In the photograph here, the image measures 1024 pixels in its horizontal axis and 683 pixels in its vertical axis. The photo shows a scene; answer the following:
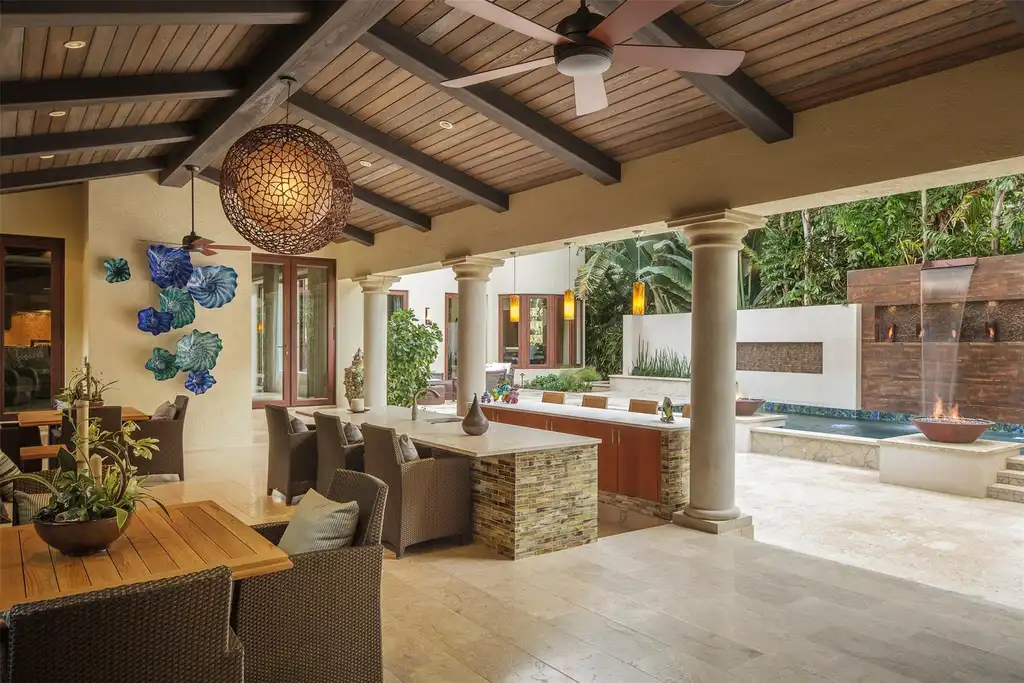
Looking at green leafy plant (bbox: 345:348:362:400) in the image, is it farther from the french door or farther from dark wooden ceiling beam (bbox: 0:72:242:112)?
the french door

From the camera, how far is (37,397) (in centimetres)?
866

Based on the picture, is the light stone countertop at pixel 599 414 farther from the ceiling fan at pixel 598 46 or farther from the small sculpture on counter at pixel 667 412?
the ceiling fan at pixel 598 46

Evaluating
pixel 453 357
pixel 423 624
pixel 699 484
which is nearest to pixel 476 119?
pixel 699 484

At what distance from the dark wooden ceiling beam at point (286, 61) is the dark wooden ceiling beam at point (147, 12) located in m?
0.18

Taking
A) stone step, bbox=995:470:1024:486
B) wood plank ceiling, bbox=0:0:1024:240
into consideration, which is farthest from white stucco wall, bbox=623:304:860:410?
wood plank ceiling, bbox=0:0:1024:240

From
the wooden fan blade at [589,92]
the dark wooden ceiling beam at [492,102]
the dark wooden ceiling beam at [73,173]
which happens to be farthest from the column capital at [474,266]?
the wooden fan blade at [589,92]

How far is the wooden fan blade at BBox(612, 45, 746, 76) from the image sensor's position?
272cm

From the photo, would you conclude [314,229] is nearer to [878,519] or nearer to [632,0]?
[632,0]

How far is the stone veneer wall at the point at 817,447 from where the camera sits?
8.63 m

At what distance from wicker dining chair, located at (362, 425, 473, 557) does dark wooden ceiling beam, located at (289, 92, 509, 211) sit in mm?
2912

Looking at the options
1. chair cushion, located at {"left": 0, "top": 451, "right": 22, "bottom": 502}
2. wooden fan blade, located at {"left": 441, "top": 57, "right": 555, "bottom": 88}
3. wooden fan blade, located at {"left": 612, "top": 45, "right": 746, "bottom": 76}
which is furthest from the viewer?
chair cushion, located at {"left": 0, "top": 451, "right": 22, "bottom": 502}

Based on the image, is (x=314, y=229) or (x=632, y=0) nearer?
(x=632, y=0)

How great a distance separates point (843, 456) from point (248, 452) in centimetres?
759

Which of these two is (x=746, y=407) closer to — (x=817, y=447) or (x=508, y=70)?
(x=817, y=447)
